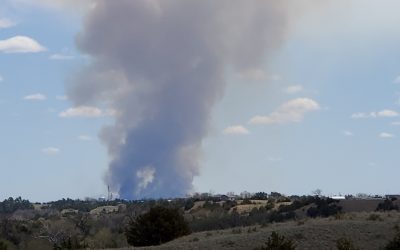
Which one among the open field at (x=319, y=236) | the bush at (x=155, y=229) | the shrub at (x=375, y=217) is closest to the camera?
the open field at (x=319, y=236)

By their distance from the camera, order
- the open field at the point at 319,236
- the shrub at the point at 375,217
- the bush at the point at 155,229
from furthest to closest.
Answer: the bush at the point at 155,229 < the shrub at the point at 375,217 < the open field at the point at 319,236

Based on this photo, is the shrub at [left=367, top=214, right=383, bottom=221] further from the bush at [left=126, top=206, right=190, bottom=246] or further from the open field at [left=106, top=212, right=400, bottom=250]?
the bush at [left=126, top=206, right=190, bottom=246]

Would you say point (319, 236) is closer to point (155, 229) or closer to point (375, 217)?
point (375, 217)

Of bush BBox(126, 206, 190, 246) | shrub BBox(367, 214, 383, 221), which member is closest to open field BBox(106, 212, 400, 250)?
shrub BBox(367, 214, 383, 221)

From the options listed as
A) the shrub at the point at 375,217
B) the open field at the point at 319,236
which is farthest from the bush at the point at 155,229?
the shrub at the point at 375,217

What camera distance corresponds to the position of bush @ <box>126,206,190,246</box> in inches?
1535

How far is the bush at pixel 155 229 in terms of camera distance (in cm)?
3900

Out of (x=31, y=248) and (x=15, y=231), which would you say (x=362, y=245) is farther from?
(x=15, y=231)

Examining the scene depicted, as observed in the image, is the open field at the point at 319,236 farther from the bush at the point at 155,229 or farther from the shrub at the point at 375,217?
the bush at the point at 155,229

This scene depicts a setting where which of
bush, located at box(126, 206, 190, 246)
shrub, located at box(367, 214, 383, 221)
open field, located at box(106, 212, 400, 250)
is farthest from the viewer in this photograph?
bush, located at box(126, 206, 190, 246)

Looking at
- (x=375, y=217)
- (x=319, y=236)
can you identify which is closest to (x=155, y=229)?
(x=319, y=236)

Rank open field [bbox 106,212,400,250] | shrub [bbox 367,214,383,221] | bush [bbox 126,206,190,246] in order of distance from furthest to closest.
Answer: bush [bbox 126,206,190,246], shrub [bbox 367,214,383,221], open field [bbox 106,212,400,250]

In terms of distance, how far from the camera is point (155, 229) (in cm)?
3950

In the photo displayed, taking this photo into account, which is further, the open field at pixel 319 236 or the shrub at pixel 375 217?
the shrub at pixel 375 217
